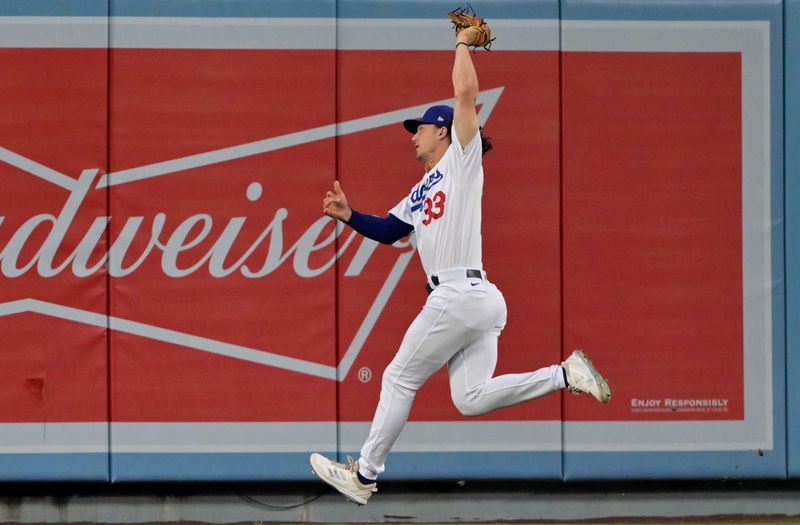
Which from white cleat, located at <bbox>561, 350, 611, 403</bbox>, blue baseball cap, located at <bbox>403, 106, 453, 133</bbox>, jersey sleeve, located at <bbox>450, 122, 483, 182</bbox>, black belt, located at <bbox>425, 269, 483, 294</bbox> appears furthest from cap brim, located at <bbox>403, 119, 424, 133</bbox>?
white cleat, located at <bbox>561, 350, 611, 403</bbox>

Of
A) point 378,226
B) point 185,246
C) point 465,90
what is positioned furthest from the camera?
point 185,246

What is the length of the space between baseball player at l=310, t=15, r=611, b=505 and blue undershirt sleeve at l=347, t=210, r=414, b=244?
0.70 ft

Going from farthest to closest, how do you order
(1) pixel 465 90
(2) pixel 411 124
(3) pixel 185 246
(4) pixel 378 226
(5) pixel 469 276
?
(3) pixel 185 246 → (2) pixel 411 124 → (4) pixel 378 226 → (5) pixel 469 276 → (1) pixel 465 90

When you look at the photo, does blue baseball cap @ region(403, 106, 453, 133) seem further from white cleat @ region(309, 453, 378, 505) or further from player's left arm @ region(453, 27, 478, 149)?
white cleat @ region(309, 453, 378, 505)

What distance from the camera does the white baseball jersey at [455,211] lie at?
18.9 ft

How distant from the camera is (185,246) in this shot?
25.8ft

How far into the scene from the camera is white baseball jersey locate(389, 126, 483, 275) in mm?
5773

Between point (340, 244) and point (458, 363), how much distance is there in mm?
2194

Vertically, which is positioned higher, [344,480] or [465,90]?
[465,90]

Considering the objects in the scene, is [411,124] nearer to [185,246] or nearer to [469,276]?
[469,276]

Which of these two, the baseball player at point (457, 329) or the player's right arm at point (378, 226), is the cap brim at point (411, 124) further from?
the player's right arm at point (378, 226)

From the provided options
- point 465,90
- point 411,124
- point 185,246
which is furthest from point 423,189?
point 185,246

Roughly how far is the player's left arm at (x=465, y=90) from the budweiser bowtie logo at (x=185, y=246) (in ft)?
7.24

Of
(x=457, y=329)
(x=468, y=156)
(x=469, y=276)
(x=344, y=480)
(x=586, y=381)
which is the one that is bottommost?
(x=344, y=480)
